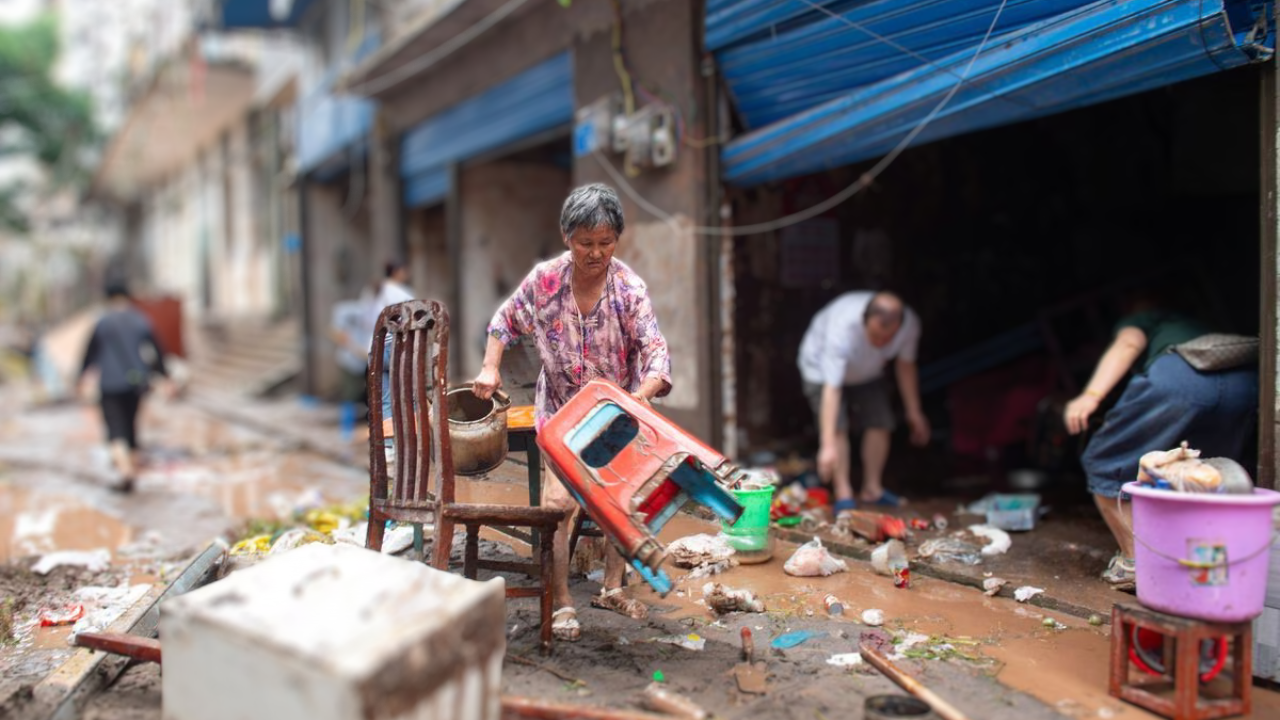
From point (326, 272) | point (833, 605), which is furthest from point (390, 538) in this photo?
point (326, 272)

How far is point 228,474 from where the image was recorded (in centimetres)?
867

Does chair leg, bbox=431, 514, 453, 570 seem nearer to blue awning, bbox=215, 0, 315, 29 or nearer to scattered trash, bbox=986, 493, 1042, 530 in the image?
scattered trash, bbox=986, 493, 1042, 530

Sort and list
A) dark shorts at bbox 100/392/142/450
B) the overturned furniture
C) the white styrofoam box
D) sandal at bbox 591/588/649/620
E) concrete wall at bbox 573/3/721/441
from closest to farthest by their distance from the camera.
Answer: the white styrofoam box
the overturned furniture
sandal at bbox 591/588/649/620
concrete wall at bbox 573/3/721/441
dark shorts at bbox 100/392/142/450

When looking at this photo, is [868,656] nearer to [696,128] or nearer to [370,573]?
[370,573]

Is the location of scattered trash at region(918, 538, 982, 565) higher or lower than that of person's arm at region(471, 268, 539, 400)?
lower

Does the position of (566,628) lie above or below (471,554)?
below

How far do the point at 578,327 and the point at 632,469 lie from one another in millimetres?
840

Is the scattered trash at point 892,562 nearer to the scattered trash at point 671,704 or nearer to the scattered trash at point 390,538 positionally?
the scattered trash at point 671,704

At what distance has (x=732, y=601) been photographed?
3.94 meters

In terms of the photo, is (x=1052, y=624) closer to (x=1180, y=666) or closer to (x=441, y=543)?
(x=1180, y=666)

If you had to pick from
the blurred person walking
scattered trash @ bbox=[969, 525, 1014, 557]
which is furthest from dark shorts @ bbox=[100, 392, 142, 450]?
scattered trash @ bbox=[969, 525, 1014, 557]

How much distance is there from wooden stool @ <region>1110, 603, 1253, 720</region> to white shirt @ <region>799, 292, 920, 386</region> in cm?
257

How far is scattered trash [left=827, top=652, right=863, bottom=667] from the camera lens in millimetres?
3361

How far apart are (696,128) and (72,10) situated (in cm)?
4051
